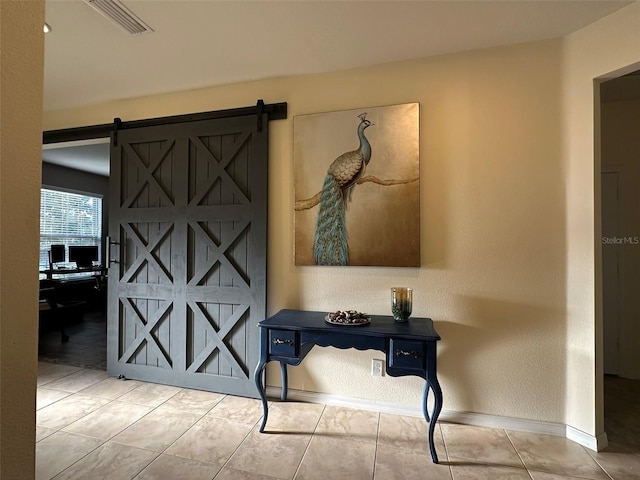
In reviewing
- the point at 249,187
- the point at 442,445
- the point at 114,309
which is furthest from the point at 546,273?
the point at 114,309

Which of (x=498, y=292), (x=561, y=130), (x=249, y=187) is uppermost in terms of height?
(x=561, y=130)

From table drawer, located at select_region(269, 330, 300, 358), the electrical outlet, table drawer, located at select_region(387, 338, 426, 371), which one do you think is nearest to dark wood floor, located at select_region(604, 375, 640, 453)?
table drawer, located at select_region(387, 338, 426, 371)

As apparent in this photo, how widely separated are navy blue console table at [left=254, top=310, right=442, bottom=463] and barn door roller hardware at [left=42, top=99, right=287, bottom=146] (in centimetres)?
161

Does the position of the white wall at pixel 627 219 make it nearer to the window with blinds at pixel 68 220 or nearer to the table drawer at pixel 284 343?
the table drawer at pixel 284 343

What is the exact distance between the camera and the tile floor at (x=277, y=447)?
173cm

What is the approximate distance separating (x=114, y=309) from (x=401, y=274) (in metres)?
2.65

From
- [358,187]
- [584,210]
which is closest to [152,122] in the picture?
[358,187]

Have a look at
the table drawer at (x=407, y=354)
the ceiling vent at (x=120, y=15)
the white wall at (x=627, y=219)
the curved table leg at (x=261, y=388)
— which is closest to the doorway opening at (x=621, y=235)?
the white wall at (x=627, y=219)

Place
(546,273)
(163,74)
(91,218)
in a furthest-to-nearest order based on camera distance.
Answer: (91,218), (163,74), (546,273)

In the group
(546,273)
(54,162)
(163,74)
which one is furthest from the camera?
(54,162)

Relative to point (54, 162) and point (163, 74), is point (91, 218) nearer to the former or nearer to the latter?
point (54, 162)

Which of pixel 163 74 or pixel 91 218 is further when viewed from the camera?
pixel 91 218

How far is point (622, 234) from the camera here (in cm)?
299

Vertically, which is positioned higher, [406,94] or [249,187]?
[406,94]
